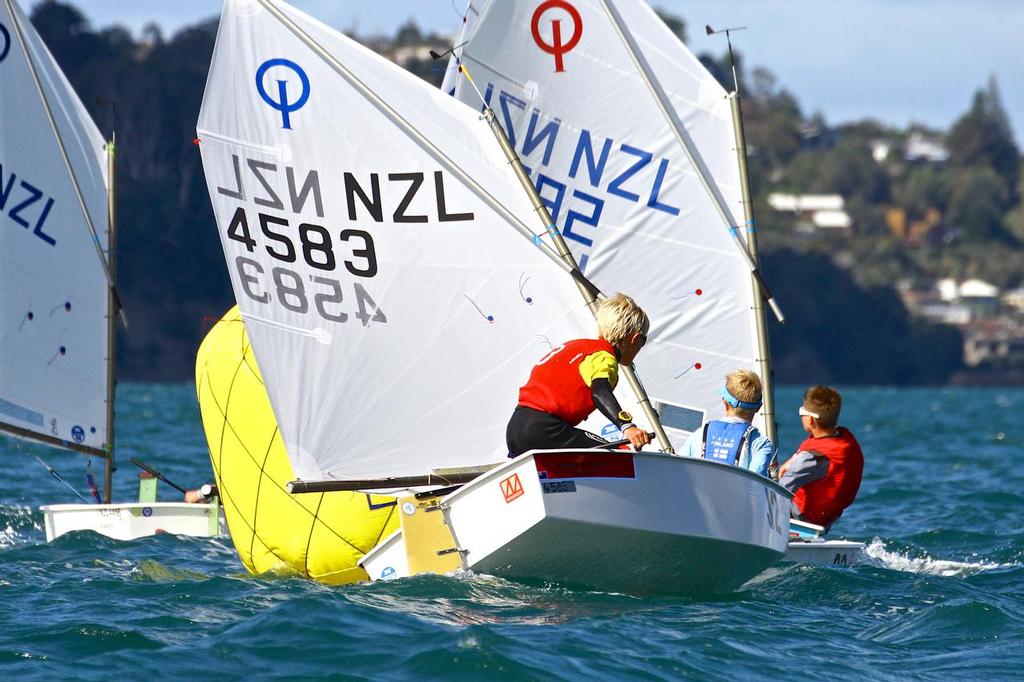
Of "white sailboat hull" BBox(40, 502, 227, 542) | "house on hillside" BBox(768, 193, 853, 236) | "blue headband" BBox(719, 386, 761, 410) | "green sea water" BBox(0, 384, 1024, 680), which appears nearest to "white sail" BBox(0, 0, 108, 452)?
"white sailboat hull" BBox(40, 502, 227, 542)

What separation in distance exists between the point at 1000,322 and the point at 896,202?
31901 mm

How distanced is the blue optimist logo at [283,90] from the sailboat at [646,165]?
8.70ft

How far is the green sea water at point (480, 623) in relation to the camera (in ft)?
21.6

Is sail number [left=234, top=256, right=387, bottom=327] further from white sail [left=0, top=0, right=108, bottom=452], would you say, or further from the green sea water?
white sail [left=0, top=0, right=108, bottom=452]

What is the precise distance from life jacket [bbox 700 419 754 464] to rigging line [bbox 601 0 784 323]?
2636mm

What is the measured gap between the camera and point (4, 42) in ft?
38.9

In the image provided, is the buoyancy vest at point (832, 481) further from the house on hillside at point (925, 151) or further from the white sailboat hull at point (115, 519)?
the house on hillside at point (925, 151)

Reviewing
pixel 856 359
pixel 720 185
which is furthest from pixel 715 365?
pixel 856 359

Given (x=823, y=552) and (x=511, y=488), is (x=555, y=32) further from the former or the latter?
(x=511, y=488)

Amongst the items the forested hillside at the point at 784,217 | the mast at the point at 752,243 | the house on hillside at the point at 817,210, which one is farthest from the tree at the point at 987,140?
the mast at the point at 752,243

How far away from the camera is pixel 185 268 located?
244 ft

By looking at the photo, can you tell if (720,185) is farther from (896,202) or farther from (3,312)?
(896,202)

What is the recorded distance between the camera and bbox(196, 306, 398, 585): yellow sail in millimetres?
8992

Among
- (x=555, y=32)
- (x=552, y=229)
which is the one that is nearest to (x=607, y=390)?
(x=552, y=229)
